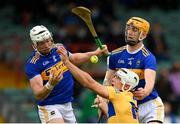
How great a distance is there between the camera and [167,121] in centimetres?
1412

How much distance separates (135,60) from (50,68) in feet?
3.55

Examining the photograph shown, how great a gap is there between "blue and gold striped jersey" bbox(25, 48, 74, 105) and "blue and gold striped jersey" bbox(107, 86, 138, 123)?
4.89 feet

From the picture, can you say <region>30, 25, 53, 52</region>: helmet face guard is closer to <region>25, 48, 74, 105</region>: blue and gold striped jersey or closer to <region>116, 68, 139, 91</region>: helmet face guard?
<region>25, 48, 74, 105</region>: blue and gold striped jersey

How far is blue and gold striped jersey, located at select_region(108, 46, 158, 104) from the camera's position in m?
9.79

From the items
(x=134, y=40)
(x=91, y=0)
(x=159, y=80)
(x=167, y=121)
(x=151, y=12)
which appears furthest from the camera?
(x=151, y=12)

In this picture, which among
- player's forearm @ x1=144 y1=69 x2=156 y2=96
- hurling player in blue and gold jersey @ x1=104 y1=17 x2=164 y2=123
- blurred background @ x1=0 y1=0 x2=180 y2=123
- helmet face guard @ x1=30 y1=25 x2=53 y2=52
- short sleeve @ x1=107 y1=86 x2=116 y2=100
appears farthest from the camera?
blurred background @ x1=0 y1=0 x2=180 y2=123

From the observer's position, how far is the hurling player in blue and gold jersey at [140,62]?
9766 millimetres

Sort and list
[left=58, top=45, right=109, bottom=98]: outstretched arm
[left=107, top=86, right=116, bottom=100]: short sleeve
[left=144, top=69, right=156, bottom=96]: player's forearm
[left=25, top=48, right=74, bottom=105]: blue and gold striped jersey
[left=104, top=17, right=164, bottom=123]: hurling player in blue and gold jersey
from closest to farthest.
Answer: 1. [left=58, top=45, right=109, bottom=98]: outstretched arm
2. [left=107, top=86, right=116, bottom=100]: short sleeve
3. [left=144, top=69, right=156, bottom=96]: player's forearm
4. [left=104, top=17, right=164, bottom=123]: hurling player in blue and gold jersey
5. [left=25, top=48, right=74, bottom=105]: blue and gold striped jersey

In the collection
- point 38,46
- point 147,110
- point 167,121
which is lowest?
point 167,121

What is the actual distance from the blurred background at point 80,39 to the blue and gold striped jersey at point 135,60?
173 inches

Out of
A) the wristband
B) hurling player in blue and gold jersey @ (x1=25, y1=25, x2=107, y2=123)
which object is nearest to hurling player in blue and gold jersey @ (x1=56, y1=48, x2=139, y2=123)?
the wristband

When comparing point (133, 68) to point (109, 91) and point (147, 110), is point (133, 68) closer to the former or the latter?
point (147, 110)

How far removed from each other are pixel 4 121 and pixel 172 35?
5.75 metres

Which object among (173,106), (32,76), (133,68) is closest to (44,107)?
(32,76)
